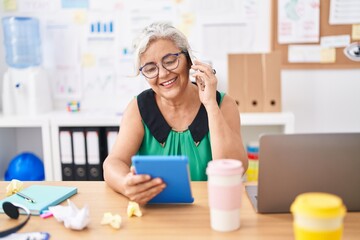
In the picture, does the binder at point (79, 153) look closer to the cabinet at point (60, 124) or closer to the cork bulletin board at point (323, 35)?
the cabinet at point (60, 124)

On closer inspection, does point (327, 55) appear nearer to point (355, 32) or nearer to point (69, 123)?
point (355, 32)

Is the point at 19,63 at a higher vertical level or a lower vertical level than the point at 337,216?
higher

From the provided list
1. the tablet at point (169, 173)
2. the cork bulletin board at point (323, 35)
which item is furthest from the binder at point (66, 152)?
the tablet at point (169, 173)

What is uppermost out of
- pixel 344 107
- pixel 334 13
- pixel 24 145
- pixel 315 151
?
pixel 334 13

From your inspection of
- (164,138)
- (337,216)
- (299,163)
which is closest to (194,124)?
(164,138)

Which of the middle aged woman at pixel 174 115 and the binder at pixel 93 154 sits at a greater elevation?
the middle aged woman at pixel 174 115

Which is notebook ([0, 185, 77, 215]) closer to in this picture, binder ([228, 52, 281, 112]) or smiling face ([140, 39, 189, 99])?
smiling face ([140, 39, 189, 99])

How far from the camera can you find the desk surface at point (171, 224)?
1097 millimetres

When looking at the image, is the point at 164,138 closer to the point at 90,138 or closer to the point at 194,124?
the point at 194,124

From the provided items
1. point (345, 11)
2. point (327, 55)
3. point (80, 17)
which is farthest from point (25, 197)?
point (345, 11)

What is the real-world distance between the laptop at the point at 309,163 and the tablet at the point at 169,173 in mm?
205

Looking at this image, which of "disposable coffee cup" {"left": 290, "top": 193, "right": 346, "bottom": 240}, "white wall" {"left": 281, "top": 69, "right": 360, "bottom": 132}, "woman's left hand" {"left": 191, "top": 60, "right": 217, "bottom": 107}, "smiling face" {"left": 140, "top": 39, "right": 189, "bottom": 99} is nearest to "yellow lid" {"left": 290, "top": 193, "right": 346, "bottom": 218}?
"disposable coffee cup" {"left": 290, "top": 193, "right": 346, "bottom": 240}

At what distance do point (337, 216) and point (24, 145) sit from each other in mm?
2880

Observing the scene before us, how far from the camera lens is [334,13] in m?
2.92
